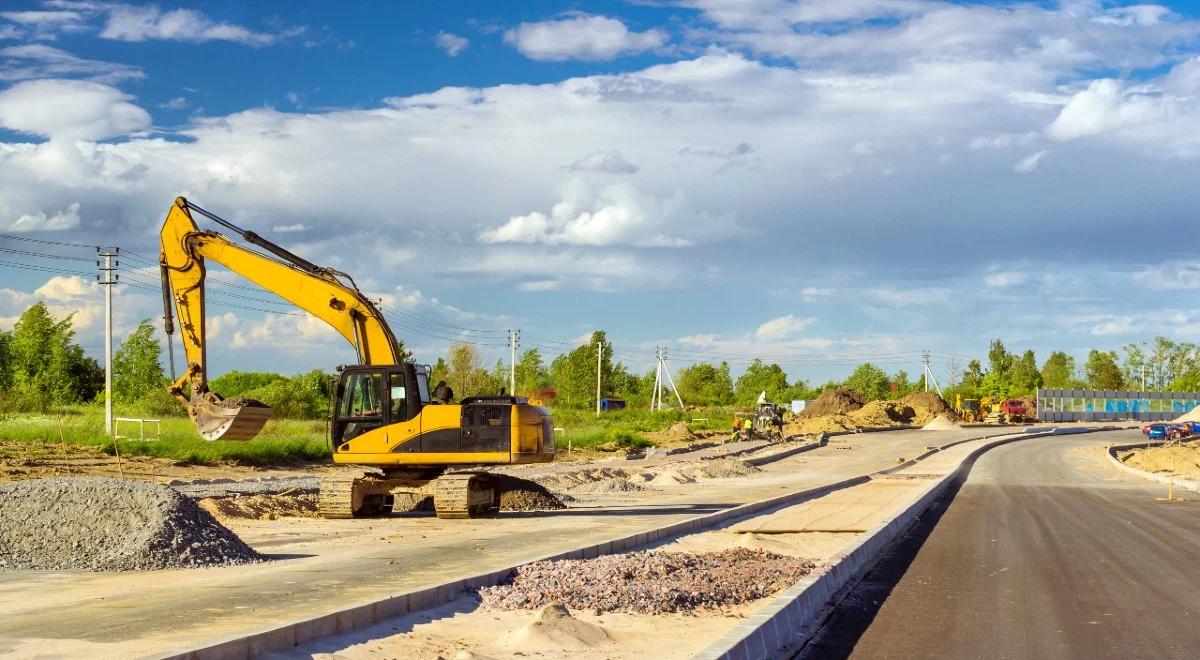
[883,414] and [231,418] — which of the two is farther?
[883,414]

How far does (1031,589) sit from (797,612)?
4.29 metres

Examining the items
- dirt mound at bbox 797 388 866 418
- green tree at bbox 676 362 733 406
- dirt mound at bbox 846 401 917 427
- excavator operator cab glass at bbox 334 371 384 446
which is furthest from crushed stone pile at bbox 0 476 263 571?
green tree at bbox 676 362 733 406

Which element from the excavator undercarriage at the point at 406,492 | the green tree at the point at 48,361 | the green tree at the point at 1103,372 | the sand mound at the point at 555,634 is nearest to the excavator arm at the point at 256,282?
the excavator undercarriage at the point at 406,492

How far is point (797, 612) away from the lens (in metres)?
11.2

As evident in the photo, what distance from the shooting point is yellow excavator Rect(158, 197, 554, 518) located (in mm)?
21422

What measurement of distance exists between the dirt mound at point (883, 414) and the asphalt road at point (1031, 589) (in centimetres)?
7369

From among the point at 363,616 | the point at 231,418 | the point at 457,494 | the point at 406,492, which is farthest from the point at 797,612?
the point at 406,492

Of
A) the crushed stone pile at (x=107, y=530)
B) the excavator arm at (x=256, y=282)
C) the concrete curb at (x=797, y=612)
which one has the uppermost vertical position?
the excavator arm at (x=256, y=282)

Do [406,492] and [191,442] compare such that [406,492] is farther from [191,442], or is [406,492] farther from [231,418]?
[191,442]

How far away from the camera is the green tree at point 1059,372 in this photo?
185250 mm

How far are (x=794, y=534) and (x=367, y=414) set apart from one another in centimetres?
771

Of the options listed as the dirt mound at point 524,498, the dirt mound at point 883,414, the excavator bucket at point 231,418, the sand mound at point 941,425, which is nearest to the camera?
the excavator bucket at point 231,418

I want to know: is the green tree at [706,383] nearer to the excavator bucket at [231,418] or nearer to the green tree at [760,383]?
the green tree at [760,383]

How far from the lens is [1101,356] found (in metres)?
186
